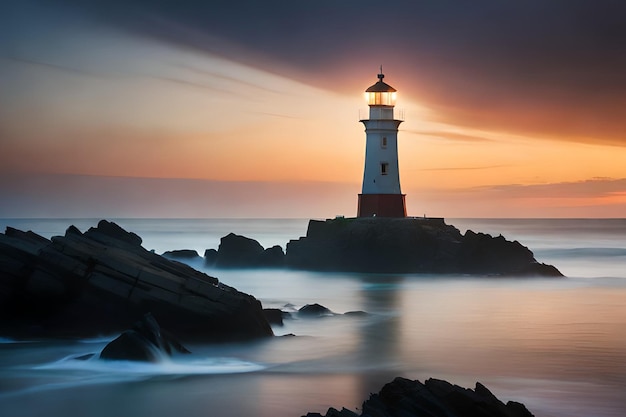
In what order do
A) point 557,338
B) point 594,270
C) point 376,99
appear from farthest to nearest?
point 594,270, point 376,99, point 557,338

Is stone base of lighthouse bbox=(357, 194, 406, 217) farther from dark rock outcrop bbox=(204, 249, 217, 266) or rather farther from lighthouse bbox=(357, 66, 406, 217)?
dark rock outcrop bbox=(204, 249, 217, 266)

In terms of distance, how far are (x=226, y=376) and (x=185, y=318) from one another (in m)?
1.90

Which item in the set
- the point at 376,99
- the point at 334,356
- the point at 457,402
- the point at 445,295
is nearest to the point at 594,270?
the point at 376,99

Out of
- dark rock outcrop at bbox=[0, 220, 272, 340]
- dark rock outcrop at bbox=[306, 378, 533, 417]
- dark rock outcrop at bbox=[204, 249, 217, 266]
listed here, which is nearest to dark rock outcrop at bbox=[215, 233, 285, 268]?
dark rock outcrop at bbox=[204, 249, 217, 266]

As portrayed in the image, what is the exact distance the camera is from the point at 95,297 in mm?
12867

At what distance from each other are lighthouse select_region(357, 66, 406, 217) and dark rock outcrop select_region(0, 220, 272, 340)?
58.2ft

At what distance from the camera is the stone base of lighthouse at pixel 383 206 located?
30.5 metres

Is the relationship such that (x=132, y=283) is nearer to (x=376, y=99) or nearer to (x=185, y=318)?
(x=185, y=318)

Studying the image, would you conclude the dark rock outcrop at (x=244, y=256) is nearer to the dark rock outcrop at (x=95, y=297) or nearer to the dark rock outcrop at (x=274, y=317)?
the dark rock outcrop at (x=274, y=317)

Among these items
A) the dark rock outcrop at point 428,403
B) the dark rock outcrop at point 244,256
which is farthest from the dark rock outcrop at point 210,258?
the dark rock outcrop at point 428,403

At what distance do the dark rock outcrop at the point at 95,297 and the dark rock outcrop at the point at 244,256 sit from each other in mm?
17900

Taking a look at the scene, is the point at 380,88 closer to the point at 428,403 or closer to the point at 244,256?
the point at 244,256

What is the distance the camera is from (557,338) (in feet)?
49.6

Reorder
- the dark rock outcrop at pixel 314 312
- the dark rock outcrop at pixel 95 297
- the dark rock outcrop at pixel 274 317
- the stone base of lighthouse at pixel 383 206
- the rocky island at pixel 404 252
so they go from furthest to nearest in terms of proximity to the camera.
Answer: the stone base of lighthouse at pixel 383 206
the rocky island at pixel 404 252
the dark rock outcrop at pixel 314 312
the dark rock outcrop at pixel 274 317
the dark rock outcrop at pixel 95 297
